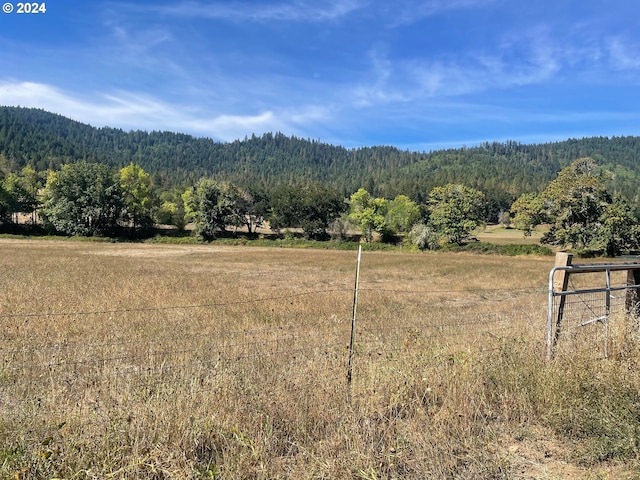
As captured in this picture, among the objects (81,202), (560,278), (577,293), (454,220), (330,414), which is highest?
(81,202)

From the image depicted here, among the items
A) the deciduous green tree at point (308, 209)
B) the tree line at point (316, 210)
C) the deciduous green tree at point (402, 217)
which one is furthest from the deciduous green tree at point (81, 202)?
the deciduous green tree at point (402, 217)

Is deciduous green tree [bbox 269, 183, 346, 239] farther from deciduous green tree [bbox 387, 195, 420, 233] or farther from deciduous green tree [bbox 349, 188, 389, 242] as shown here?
deciduous green tree [bbox 387, 195, 420, 233]

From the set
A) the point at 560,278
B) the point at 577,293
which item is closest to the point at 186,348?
the point at 560,278

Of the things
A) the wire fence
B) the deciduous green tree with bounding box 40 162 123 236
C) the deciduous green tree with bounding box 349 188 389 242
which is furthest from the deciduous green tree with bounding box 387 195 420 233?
the wire fence

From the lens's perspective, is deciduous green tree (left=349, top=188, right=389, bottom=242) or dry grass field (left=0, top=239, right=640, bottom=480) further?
deciduous green tree (left=349, top=188, right=389, bottom=242)

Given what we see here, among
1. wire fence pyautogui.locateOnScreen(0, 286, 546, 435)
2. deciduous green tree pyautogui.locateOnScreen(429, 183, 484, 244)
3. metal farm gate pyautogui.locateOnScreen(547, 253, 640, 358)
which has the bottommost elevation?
wire fence pyautogui.locateOnScreen(0, 286, 546, 435)

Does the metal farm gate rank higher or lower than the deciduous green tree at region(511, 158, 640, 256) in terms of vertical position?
lower

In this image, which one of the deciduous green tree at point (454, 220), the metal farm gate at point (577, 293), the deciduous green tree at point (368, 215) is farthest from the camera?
the deciduous green tree at point (368, 215)

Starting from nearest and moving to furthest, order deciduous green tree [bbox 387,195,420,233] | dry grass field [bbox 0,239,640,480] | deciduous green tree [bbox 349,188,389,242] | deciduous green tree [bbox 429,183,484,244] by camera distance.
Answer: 1. dry grass field [bbox 0,239,640,480]
2. deciduous green tree [bbox 429,183,484,244]
3. deciduous green tree [bbox 349,188,389,242]
4. deciduous green tree [bbox 387,195,420,233]

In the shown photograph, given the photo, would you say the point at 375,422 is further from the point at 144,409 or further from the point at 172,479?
the point at 144,409

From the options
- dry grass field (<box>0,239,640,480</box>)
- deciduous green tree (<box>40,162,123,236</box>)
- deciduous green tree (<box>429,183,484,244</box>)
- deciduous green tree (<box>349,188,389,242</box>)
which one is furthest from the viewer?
deciduous green tree (<box>349,188,389,242</box>)

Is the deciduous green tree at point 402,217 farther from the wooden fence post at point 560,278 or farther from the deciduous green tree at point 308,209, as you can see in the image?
the wooden fence post at point 560,278

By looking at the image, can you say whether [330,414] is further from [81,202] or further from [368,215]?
[81,202]

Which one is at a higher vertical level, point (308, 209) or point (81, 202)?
point (308, 209)
